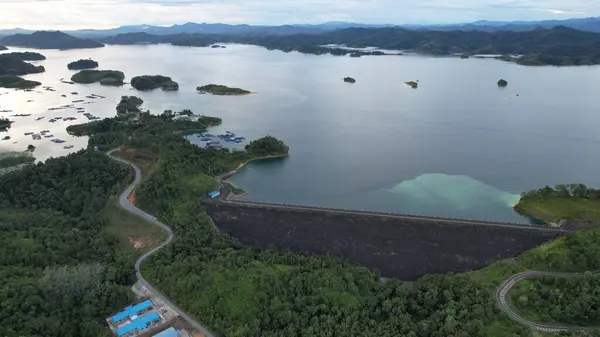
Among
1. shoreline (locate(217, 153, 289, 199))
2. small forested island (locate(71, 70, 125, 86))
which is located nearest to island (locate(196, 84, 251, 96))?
small forested island (locate(71, 70, 125, 86))

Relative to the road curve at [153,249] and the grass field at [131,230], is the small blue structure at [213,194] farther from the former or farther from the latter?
the grass field at [131,230]

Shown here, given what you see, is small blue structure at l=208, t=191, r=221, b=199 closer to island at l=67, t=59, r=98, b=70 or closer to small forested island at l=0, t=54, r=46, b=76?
small forested island at l=0, t=54, r=46, b=76

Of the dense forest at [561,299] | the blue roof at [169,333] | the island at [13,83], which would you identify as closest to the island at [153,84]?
the island at [13,83]

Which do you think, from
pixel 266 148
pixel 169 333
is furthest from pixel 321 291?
pixel 266 148

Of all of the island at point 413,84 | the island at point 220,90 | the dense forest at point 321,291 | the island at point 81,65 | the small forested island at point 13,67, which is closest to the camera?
the dense forest at point 321,291

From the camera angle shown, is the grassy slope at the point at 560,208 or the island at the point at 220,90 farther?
the island at the point at 220,90

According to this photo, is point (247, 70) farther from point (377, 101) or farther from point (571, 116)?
point (571, 116)

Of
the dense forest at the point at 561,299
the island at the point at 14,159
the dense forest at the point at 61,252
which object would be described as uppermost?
the dense forest at the point at 561,299
